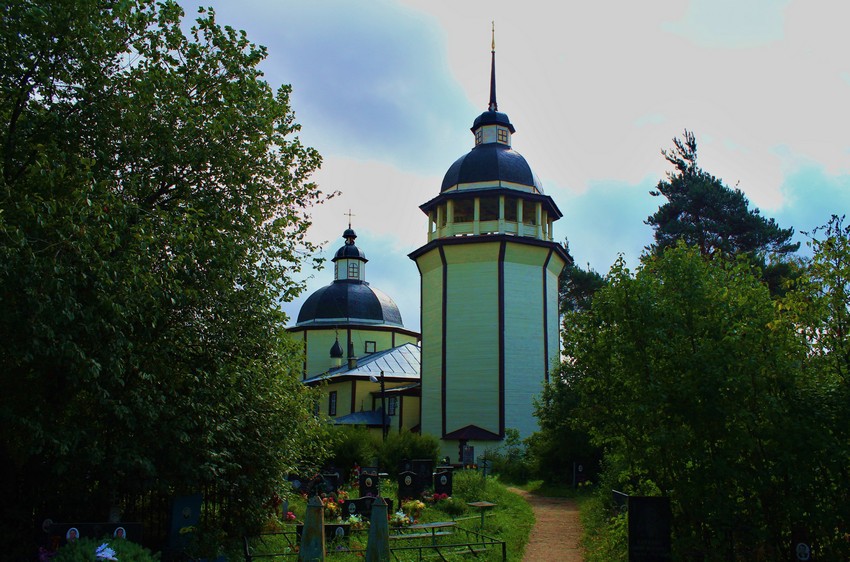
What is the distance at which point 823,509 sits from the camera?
8.01m

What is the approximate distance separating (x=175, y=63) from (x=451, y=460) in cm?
2213

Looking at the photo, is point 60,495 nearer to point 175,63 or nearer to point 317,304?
point 175,63

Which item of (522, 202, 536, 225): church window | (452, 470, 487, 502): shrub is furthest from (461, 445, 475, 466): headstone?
(522, 202, 536, 225): church window

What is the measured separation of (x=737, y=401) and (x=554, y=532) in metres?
7.26

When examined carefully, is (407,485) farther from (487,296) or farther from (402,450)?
(487,296)

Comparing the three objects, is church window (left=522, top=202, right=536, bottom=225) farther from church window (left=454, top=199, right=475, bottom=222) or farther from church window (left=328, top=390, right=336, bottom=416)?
church window (left=328, top=390, right=336, bottom=416)

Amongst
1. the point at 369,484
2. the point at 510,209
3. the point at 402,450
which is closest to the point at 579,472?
the point at 402,450

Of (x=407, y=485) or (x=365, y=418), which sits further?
(x=365, y=418)

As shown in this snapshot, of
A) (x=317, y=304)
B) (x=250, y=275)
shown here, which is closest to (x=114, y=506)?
(x=250, y=275)

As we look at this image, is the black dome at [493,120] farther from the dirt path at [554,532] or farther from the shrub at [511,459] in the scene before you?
the dirt path at [554,532]

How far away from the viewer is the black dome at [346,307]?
50.8 m

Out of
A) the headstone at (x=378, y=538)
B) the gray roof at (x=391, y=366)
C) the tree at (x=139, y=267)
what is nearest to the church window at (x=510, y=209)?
the gray roof at (x=391, y=366)

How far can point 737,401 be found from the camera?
838cm

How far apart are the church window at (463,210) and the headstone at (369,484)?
18.1m
